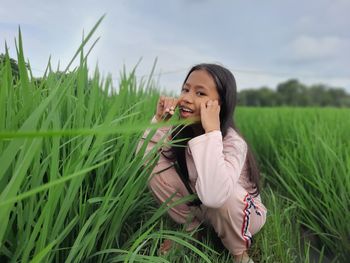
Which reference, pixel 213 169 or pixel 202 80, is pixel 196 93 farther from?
pixel 213 169

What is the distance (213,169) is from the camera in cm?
115

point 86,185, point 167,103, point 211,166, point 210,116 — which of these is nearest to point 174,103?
point 167,103

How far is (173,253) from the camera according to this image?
3.43ft

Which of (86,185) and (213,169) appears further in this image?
(213,169)

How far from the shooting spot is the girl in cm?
116

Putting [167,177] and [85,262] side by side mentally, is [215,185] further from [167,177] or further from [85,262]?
[85,262]

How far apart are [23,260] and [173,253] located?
453mm

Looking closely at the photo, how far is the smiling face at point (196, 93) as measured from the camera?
125 cm

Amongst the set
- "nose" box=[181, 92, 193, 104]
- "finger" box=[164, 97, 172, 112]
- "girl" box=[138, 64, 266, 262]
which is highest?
"nose" box=[181, 92, 193, 104]

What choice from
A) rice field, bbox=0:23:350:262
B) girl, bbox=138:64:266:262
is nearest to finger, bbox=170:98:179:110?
girl, bbox=138:64:266:262

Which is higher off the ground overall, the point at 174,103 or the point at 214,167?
the point at 174,103

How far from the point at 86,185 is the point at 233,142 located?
511mm

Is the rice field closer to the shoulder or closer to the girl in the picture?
the girl

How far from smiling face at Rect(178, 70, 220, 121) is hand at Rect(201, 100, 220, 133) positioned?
3 centimetres
